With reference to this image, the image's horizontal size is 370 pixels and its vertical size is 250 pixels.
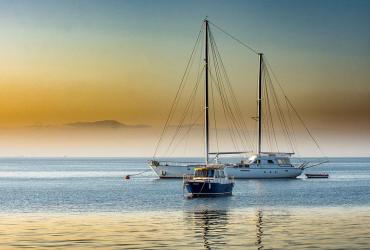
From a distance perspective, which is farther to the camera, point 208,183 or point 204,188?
point 208,183

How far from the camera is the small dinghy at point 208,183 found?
9162 cm

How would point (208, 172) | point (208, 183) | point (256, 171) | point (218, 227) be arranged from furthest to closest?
1. point (256, 171)
2. point (208, 172)
3. point (208, 183)
4. point (218, 227)

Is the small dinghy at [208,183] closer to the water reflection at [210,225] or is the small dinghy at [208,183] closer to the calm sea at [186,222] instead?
the calm sea at [186,222]

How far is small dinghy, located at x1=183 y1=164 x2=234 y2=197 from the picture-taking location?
91625 millimetres

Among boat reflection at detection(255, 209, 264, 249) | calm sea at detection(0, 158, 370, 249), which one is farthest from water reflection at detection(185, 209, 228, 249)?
boat reflection at detection(255, 209, 264, 249)

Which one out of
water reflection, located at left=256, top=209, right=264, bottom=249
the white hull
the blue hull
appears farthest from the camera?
the white hull

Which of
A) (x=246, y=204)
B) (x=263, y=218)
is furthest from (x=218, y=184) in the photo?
(x=263, y=218)

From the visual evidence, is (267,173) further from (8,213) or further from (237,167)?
(8,213)

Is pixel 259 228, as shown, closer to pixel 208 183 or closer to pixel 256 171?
pixel 208 183

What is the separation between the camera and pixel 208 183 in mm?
91750

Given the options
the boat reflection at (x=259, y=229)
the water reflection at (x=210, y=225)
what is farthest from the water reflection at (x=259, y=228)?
the water reflection at (x=210, y=225)

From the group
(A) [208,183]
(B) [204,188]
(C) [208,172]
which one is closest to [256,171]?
(C) [208,172]

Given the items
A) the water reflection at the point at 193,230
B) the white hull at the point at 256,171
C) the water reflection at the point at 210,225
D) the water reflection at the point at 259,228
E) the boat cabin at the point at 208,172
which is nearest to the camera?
the water reflection at the point at 259,228

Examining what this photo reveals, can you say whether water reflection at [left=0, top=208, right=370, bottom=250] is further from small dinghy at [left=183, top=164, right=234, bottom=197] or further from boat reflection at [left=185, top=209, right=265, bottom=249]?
small dinghy at [left=183, top=164, right=234, bottom=197]
